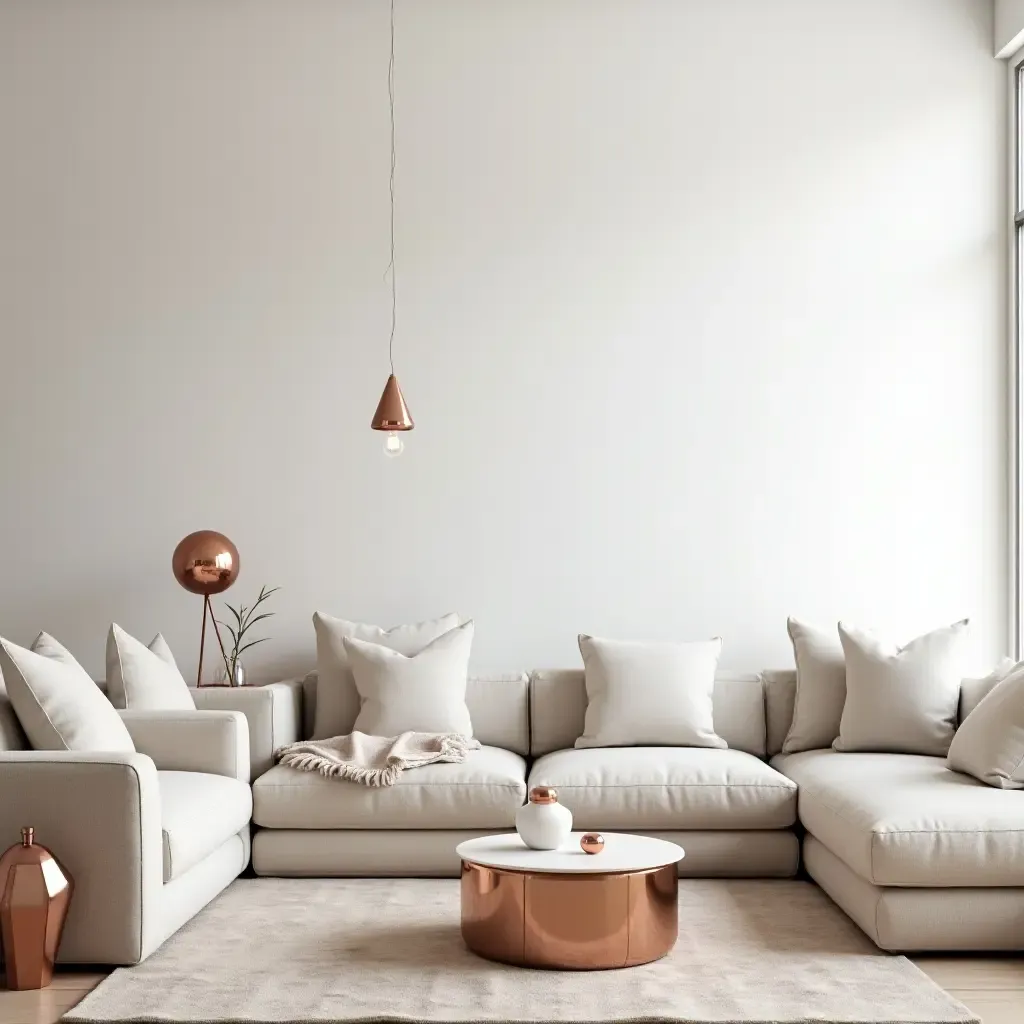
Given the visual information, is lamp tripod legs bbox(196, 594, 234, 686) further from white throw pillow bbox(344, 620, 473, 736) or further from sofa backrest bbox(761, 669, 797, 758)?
sofa backrest bbox(761, 669, 797, 758)

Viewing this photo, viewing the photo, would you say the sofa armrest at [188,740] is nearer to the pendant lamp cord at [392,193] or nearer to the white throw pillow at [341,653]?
the white throw pillow at [341,653]

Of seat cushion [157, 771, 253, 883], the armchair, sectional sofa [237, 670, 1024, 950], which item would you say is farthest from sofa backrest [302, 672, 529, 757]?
the armchair

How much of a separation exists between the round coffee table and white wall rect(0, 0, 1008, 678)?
7.14 feet

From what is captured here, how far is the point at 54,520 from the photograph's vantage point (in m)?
5.69

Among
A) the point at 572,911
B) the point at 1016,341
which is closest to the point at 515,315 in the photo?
the point at 1016,341

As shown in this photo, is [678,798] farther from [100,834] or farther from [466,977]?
[100,834]

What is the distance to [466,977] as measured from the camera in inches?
132

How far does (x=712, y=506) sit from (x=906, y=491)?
85cm

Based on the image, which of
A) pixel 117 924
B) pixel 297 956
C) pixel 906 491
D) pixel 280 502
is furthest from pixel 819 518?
pixel 117 924

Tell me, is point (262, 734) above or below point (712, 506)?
below

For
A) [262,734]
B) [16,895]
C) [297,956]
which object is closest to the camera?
[16,895]

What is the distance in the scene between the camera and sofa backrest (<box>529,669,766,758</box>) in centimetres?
518

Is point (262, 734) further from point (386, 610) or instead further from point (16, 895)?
point (16, 895)

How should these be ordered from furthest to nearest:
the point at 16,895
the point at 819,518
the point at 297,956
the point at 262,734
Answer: the point at 819,518 → the point at 262,734 → the point at 297,956 → the point at 16,895
